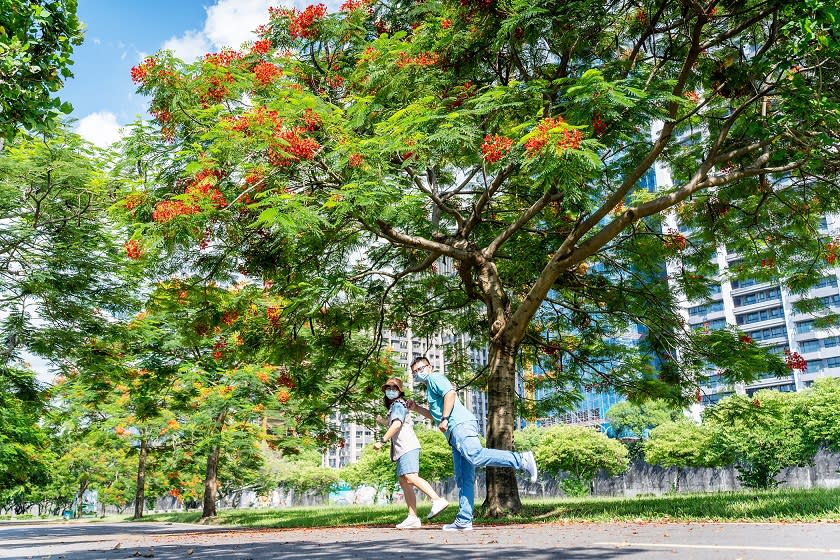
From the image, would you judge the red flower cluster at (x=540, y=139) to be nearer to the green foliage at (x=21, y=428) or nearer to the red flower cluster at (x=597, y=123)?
the red flower cluster at (x=597, y=123)

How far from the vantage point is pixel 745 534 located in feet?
16.8

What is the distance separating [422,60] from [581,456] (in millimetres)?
30591

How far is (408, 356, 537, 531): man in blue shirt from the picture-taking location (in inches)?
250

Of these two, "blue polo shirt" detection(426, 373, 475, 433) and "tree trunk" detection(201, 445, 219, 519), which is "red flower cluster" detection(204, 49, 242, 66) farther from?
"tree trunk" detection(201, 445, 219, 519)

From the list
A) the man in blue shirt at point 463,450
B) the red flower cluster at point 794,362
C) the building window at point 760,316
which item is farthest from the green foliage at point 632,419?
the man in blue shirt at point 463,450

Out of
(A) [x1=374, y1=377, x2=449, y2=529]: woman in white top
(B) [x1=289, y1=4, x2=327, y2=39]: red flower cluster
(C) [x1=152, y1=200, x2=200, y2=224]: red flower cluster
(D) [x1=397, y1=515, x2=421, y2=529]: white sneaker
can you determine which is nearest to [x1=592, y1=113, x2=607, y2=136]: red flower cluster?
(A) [x1=374, y1=377, x2=449, y2=529]: woman in white top

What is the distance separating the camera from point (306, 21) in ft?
39.5

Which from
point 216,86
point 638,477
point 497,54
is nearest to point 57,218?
point 216,86


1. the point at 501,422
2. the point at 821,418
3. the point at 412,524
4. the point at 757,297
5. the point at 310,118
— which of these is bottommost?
the point at 412,524

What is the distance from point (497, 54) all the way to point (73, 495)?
189 ft

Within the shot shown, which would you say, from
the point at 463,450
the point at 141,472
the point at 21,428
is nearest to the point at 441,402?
the point at 463,450

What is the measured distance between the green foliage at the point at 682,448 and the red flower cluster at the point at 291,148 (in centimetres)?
3166

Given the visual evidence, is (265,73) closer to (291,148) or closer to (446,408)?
(291,148)

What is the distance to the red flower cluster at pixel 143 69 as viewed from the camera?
1062 cm
